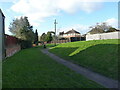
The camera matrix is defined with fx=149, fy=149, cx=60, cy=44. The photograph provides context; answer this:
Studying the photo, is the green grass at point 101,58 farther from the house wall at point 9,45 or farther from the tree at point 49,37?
the tree at point 49,37

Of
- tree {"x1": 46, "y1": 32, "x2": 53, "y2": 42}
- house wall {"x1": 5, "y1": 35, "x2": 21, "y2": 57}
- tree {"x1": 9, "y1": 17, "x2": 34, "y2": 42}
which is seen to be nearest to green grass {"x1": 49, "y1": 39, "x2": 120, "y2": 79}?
house wall {"x1": 5, "y1": 35, "x2": 21, "y2": 57}

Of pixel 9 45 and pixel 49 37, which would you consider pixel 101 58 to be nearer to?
pixel 9 45

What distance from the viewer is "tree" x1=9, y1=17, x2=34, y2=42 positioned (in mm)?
36719

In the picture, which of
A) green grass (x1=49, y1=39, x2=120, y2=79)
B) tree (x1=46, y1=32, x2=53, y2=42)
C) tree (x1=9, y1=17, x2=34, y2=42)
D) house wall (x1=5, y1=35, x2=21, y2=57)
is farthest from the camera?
tree (x1=46, y1=32, x2=53, y2=42)

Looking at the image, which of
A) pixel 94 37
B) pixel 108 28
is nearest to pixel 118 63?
pixel 94 37

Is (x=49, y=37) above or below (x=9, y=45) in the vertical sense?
above

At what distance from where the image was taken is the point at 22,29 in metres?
37.1

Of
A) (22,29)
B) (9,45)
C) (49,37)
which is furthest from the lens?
(49,37)

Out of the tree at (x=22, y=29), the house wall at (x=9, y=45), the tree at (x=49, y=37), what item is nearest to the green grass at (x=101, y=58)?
the house wall at (x=9, y=45)

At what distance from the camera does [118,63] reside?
8.73 meters

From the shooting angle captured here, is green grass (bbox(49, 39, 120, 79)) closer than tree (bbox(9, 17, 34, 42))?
Yes

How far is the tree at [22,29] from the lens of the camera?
3672 cm

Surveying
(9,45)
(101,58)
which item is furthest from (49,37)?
(101,58)

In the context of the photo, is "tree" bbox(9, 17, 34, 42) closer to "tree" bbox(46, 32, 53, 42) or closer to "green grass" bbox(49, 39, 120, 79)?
"green grass" bbox(49, 39, 120, 79)
